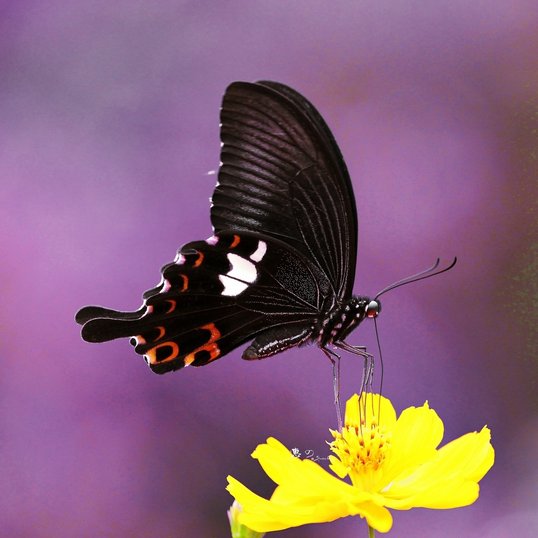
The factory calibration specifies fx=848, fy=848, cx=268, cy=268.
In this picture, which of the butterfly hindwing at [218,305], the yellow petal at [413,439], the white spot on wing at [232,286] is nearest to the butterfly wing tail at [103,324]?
the butterfly hindwing at [218,305]

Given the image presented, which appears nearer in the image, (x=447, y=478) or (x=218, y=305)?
(x=447, y=478)

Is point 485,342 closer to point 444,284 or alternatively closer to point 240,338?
point 444,284

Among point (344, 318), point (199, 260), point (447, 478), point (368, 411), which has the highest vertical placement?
point (199, 260)

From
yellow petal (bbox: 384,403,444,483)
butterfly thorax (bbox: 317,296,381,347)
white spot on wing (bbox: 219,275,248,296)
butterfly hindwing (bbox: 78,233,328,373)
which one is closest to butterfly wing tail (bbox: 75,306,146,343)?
butterfly hindwing (bbox: 78,233,328,373)

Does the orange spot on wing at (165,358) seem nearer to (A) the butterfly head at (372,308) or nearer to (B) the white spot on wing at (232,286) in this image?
(B) the white spot on wing at (232,286)

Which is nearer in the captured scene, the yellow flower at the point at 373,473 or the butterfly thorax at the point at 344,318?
the yellow flower at the point at 373,473

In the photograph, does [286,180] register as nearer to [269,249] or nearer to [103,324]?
[269,249]

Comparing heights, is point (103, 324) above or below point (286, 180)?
below

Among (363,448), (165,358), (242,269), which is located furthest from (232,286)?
(363,448)
